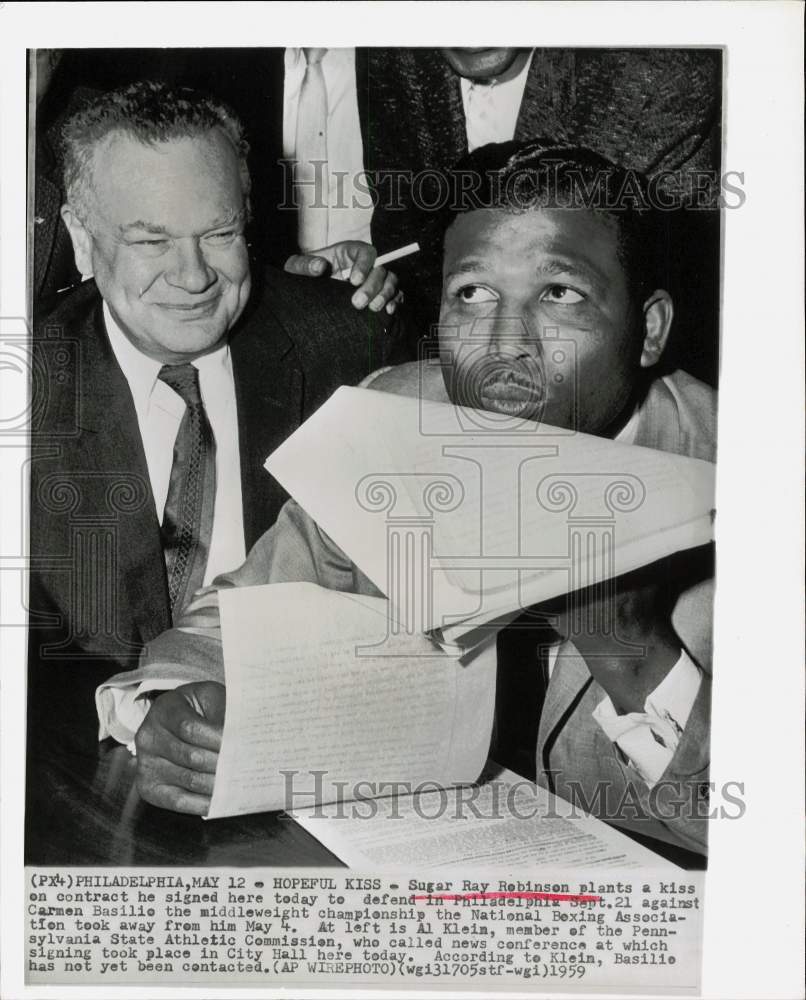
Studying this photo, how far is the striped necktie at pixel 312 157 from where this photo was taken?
1.45 meters

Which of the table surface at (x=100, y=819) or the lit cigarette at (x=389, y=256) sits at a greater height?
the lit cigarette at (x=389, y=256)

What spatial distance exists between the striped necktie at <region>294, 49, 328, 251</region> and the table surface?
0.62m

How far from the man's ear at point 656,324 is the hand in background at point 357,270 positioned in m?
0.32

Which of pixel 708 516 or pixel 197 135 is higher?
pixel 197 135

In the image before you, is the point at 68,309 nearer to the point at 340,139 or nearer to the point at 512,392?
the point at 340,139

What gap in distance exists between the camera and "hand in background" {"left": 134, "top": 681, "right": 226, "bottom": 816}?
4.69ft

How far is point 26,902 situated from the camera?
147 cm

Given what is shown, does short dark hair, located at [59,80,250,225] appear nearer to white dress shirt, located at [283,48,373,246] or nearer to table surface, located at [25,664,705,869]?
white dress shirt, located at [283,48,373,246]

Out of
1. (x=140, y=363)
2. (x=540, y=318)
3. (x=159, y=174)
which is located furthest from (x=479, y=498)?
(x=159, y=174)

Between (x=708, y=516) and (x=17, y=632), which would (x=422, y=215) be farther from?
(x=17, y=632)

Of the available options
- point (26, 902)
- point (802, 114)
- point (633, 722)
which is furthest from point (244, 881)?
point (802, 114)

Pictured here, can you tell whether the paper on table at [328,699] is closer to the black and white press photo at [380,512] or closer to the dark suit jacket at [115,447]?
the black and white press photo at [380,512]

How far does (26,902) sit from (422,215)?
1.01 m

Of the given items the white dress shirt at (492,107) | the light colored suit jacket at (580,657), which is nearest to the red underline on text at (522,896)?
the light colored suit jacket at (580,657)
